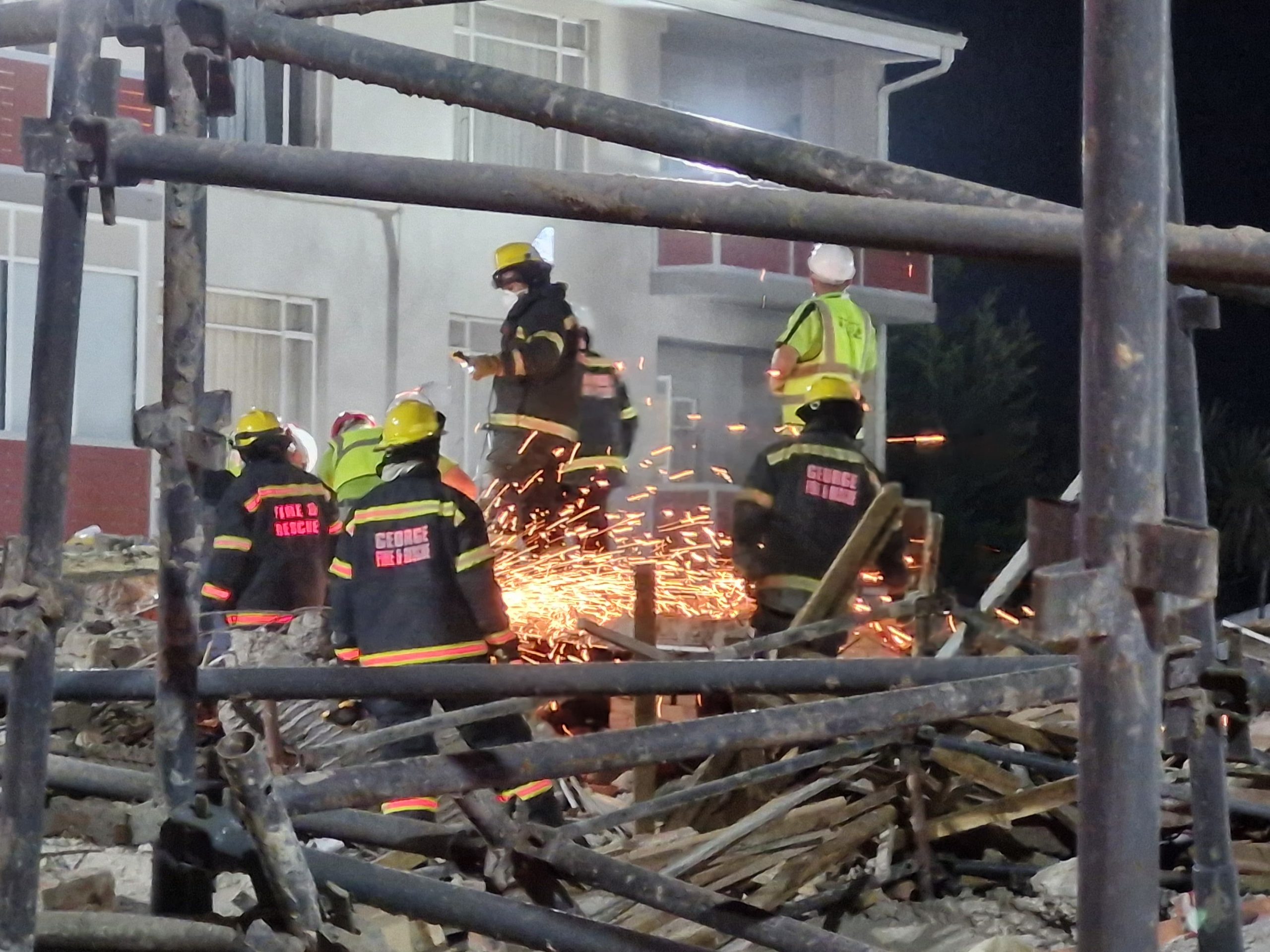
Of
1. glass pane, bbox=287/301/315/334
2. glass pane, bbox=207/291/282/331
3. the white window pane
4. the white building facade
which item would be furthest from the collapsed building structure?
glass pane, bbox=287/301/315/334

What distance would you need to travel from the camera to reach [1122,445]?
1629 mm

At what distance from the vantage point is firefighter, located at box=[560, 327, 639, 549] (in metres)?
9.04

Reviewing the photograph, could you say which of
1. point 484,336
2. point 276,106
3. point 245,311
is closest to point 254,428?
point 245,311

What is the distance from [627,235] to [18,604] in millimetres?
17153

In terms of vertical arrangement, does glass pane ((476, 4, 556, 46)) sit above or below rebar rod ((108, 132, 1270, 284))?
above

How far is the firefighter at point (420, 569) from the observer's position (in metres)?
6.93

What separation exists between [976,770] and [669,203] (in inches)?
186

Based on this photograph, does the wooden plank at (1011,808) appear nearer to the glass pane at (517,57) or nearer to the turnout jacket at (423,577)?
the turnout jacket at (423,577)

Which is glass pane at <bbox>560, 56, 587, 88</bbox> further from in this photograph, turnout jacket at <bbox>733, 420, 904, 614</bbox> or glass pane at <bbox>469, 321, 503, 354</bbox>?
turnout jacket at <bbox>733, 420, 904, 614</bbox>

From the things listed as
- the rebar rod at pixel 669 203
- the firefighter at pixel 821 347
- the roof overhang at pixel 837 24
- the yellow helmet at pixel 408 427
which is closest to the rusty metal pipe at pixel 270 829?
the rebar rod at pixel 669 203

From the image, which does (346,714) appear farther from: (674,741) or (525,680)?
(674,741)

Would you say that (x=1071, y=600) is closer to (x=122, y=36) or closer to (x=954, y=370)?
(x=122, y=36)

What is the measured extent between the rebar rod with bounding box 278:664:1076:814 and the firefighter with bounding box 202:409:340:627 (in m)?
6.47

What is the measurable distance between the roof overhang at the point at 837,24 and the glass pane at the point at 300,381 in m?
5.85
